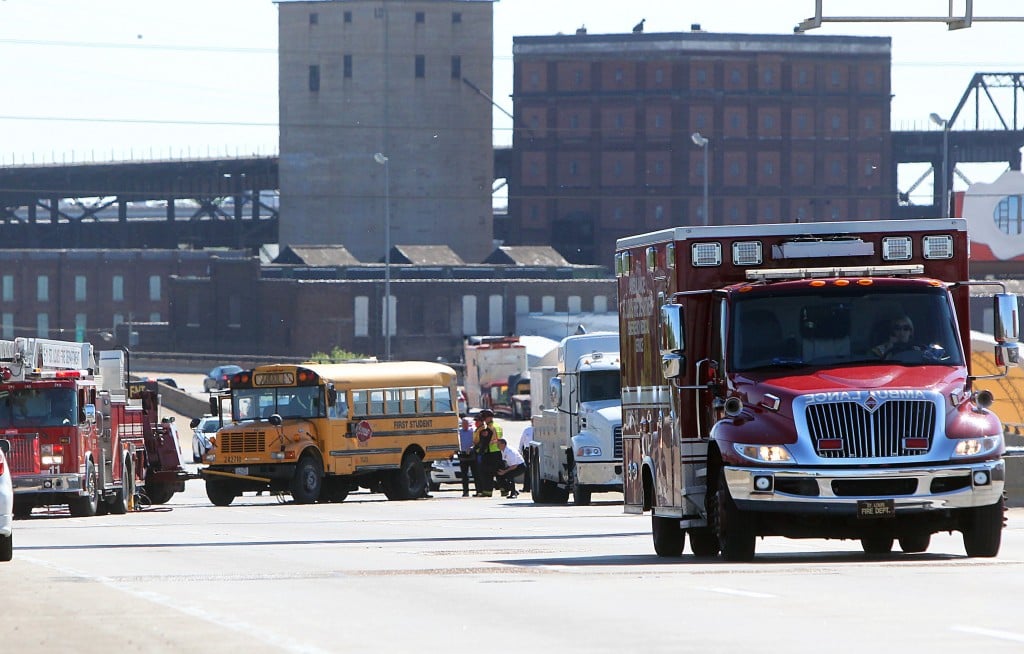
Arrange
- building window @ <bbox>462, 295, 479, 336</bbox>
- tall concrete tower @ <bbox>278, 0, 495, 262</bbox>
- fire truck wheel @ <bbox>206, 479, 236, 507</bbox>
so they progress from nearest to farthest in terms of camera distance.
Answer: fire truck wheel @ <bbox>206, 479, 236, 507</bbox> < building window @ <bbox>462, 295, 479, 336</bbox> < tall concrete tower @ <bbox>278, 0, 495, 262</bbox>

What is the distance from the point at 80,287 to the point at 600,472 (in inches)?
4461

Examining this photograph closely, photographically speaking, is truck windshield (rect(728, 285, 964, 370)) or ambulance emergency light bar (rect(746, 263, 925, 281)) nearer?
truck windshield (rect(728, 285, 964, 370))

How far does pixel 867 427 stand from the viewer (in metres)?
15.3

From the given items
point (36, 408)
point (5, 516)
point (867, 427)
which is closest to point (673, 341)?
point (867, 427)

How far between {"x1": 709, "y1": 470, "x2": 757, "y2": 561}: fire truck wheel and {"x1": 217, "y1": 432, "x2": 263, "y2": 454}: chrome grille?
2302 cm

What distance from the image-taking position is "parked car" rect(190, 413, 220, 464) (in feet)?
195

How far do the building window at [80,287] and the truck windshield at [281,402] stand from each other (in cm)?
10583

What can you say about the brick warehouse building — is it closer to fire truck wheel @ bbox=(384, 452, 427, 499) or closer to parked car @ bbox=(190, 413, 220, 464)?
parked car @ bbox=(190, 413, 220, 464)

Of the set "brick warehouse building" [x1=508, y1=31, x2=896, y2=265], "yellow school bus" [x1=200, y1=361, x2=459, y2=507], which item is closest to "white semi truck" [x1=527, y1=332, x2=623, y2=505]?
"yellow school bus" [x1=200, y1=361, x2=459, y2=507]

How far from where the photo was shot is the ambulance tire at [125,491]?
36.3m

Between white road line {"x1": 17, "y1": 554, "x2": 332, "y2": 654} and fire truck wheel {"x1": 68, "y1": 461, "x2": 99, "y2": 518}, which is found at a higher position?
fire truck wheel {"x1": 68, "y1": 461, "x2": 99, "y2": 518}

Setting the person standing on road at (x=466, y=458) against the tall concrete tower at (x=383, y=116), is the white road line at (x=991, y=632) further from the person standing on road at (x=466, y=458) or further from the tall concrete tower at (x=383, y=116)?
the tall concrete tower at (x=383, y=116)

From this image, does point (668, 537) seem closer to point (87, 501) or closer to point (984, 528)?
point (984, 528)

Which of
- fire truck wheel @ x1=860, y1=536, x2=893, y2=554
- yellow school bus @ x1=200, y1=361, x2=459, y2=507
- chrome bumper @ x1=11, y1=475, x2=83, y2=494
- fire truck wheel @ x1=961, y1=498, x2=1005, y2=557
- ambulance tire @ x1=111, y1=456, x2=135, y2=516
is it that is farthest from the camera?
yellow school bus @ x1=200, y1=361, x2=459, y2=507
